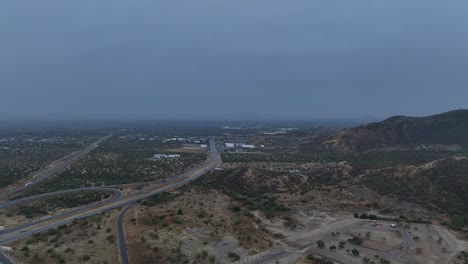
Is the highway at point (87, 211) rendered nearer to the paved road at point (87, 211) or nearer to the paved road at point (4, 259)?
the paved road at point (87, 211)

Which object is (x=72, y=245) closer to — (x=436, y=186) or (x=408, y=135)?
(x=436, y=186)

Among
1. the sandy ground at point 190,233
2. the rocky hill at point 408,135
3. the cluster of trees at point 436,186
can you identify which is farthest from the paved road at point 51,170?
the rocky hill at point 408,135

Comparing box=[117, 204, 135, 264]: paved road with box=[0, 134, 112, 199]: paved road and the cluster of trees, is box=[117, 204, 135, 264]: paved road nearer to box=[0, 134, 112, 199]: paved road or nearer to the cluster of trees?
box=[0, 134, 112, 199]: paved road

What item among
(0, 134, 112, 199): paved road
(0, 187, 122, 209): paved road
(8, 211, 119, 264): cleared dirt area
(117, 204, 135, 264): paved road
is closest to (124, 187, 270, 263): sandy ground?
(117, 204, 135, 264): paved road

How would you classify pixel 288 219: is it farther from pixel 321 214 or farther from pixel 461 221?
pixel 461 221

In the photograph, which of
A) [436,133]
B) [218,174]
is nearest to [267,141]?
[436,133]
